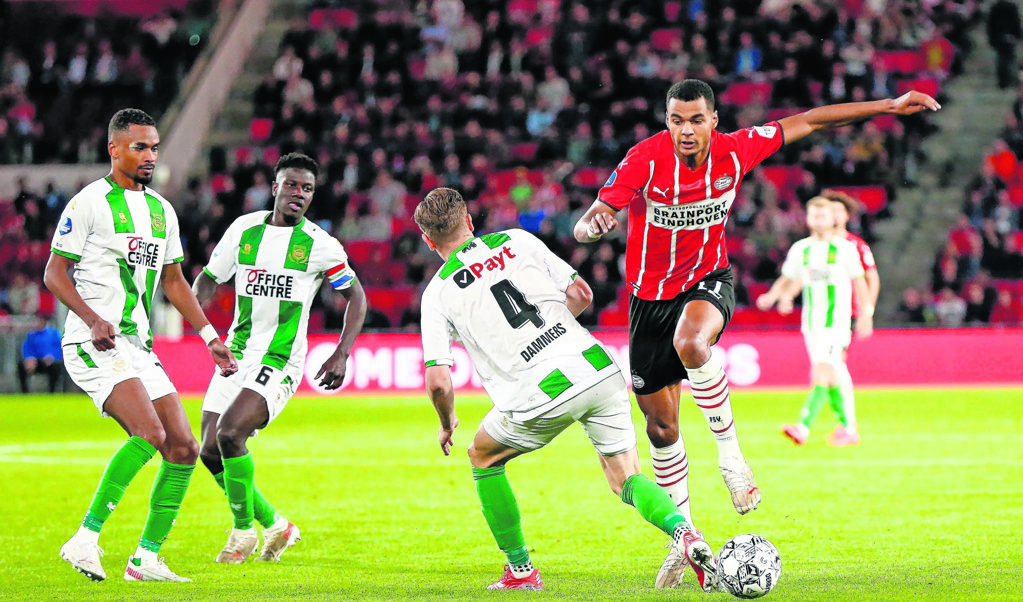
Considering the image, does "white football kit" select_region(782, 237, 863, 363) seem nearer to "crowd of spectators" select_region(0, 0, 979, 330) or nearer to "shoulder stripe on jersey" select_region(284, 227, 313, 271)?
"shoulder stripe on jersey" select_region(284, 227, 313, 271)

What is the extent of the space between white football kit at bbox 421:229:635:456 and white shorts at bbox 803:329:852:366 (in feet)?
23.9

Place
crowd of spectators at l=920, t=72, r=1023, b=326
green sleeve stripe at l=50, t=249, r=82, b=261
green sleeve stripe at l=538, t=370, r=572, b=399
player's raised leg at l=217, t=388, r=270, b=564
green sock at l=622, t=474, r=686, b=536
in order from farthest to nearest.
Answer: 1. crowd of spectators at l=920, t=72, r=1023, b=326
2. player's raised leg at l=217, t=388, r=270, b=564
3. green sleeve stripe at l=50, t=249, r=82, b=261
4. green sleeve stripe at l=538, t=370, r=572, b=399
5. green sock at l=622, t=474, r=686, b=536

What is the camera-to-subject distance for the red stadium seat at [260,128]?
89.1 ft

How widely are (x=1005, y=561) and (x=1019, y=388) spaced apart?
1361cm

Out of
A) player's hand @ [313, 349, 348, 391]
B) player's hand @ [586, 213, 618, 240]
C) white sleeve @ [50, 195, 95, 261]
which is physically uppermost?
player's hand @ [586, 213, 618, 240]

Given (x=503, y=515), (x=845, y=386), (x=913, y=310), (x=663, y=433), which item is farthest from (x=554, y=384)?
(x=913, y=310)

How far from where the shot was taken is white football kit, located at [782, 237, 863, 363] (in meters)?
13.2

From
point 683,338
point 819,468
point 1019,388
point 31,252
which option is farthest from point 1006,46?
point 683,338

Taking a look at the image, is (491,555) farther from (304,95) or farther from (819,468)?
(304,95)

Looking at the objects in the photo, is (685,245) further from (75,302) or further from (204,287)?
(75,302)

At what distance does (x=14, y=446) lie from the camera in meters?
14.1

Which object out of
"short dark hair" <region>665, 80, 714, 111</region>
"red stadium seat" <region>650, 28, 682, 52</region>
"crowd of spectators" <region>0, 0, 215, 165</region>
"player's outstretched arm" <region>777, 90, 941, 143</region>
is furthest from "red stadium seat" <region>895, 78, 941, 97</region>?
"short dark hair" <region>665, 80, 714, 111</region>

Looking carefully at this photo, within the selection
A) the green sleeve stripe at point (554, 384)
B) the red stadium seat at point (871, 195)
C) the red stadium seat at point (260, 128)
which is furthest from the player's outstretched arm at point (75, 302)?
the red stadium seat at point (260, 128)

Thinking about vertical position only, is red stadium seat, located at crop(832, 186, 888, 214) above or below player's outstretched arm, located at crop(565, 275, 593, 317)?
below
